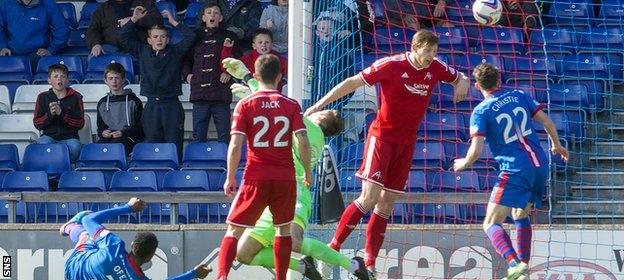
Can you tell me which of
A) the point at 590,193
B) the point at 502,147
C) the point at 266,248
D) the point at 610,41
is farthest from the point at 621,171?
the point at 266,248

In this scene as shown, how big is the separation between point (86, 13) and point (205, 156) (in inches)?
150

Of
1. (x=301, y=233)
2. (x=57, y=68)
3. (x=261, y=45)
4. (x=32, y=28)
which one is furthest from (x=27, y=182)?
(x=301, y=233)

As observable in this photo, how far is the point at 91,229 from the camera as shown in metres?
12.9

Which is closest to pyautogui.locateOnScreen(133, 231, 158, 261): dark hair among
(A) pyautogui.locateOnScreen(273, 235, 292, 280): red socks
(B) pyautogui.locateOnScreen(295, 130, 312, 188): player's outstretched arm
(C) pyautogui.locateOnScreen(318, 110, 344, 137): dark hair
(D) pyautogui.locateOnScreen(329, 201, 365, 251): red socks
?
(A) pyautogui.locateOnScreen(273, 235, 292, 280): red socks

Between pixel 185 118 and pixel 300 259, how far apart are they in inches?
223

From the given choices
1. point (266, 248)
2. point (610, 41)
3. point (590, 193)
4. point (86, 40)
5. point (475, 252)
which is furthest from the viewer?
point (86, 40)

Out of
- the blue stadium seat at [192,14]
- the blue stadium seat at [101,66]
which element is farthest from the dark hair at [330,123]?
the blue stadium seat at [192,14]

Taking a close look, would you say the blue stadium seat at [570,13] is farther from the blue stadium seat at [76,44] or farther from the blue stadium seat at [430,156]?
the blue stadium seat at [76,44]

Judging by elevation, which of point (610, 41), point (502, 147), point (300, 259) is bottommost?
point (300, 259)

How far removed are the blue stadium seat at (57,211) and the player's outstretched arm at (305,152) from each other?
203 inches

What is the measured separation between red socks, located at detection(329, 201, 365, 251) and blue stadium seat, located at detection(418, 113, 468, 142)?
145 inches

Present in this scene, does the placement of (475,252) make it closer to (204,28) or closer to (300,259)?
(300,259)

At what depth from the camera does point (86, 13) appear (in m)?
20.0

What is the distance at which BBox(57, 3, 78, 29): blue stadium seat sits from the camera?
19.9 metres
